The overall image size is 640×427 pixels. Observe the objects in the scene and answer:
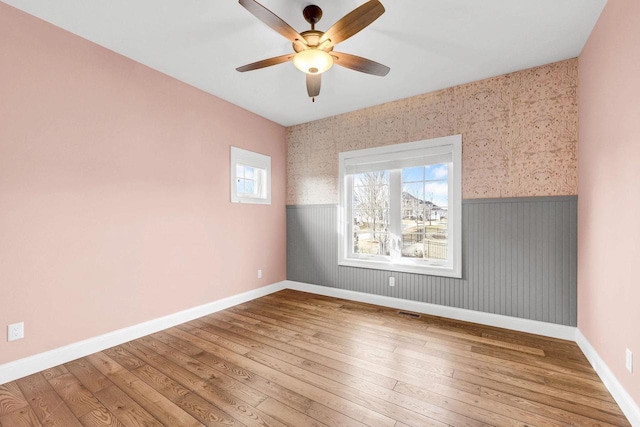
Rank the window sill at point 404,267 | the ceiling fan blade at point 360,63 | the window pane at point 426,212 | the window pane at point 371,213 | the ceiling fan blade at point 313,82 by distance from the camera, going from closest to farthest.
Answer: the ceiling fan blade at point 360,63 < the ceiling fan blade at point 313,82 < the window sill at point 404,267 < the window pane at point 426,212 < the window pane at point 371,213

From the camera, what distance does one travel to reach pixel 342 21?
5.70ft

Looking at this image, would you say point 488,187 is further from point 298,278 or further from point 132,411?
point 132,411

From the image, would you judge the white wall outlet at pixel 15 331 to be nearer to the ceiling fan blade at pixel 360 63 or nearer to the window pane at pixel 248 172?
the window pane at pixel 248 172

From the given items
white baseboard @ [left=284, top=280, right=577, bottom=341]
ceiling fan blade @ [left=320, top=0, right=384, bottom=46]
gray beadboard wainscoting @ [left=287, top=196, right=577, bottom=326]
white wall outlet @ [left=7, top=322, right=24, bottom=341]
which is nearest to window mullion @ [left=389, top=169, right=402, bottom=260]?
gray beadboard wainscoting @ [left=287, top=196, right=577, bottom=326]

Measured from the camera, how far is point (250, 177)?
13.6 ft

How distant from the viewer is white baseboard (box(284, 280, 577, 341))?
272cm

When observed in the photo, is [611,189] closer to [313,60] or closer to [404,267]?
[404,267]

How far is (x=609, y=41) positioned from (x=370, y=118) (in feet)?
7.72

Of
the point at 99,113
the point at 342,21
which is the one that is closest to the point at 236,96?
the point at 99,113

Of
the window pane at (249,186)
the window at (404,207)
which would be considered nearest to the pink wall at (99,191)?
the window pane at (249,186)

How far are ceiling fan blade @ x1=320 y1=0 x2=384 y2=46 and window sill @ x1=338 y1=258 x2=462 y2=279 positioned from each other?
8.82 ft

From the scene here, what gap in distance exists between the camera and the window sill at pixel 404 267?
327 cm

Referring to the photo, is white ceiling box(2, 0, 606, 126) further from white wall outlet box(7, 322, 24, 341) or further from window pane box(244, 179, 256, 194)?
white wall outlet box(7, 322, 24, 341)

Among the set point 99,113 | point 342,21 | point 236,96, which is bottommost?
point 99,113
